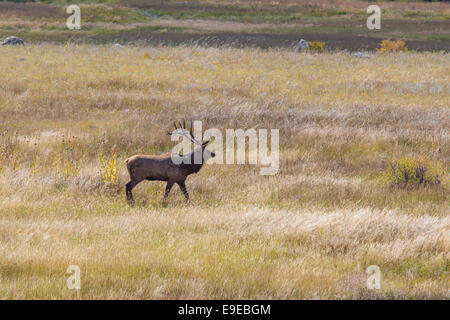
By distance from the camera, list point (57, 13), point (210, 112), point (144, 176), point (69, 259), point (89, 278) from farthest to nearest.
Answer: point (57, 13) → point (210, 112) → point (144, 176) → point (69, 259) → point (89, 278)

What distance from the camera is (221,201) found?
8344 mm

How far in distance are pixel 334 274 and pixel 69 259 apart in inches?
104

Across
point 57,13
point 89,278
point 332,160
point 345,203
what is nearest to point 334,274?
point 89,278

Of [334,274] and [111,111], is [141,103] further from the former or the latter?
[334,274]

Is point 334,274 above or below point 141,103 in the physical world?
below

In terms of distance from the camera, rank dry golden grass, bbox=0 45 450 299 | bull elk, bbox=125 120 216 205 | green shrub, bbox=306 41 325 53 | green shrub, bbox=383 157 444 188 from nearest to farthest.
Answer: dry golden grass, bbox=0 45 450 299, bull elk, bbox=125 120 216 205, green shrub, bbox=383 157 444 188, green shrub, bbox=306 41 325 53

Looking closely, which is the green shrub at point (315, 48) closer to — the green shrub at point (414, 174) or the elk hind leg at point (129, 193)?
the green shrub at point (414, 174)

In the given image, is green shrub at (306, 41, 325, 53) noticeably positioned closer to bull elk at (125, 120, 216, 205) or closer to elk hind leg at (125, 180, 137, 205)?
bull elk at (125, 120, 216, 205)

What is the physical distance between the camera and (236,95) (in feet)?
59.6

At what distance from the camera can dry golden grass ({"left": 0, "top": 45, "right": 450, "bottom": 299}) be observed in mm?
5355

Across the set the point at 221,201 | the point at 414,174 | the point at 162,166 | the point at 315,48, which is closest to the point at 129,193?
the point at 162,166

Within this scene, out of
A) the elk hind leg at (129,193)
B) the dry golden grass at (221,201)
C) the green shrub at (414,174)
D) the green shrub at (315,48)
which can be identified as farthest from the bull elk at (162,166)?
the green shrub at (315,48)

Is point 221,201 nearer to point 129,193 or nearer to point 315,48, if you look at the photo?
point 129,193

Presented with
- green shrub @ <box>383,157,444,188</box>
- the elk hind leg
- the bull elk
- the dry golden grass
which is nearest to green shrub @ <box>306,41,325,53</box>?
the dry golden grass
